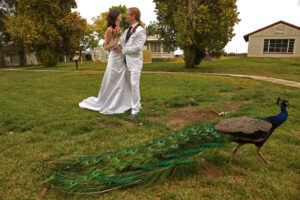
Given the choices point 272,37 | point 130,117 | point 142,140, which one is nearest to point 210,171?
point 142,140

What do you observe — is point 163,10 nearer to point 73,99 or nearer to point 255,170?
point 73,99

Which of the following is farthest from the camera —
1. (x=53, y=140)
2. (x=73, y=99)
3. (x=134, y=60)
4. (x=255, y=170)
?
(x=73, y=99)

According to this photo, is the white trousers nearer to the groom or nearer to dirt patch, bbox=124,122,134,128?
the groom

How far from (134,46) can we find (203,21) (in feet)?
41.2

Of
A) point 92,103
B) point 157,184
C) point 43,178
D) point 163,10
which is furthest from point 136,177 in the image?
point 163,10

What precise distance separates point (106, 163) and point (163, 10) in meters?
16.2

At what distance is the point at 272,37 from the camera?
91.9 ft

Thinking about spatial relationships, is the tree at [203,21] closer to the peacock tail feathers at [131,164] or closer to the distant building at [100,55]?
the peacock tail feathers at [131,164]

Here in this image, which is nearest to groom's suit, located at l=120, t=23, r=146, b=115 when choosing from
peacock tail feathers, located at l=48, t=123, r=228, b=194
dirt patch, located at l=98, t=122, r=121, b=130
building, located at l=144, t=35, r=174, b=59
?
dirt patch, located at l=98, t=122, r=121, b=130

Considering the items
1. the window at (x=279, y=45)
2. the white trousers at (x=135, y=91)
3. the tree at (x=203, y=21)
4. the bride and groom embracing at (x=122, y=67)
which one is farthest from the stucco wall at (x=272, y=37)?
the white trousers at (x=135, y=91)

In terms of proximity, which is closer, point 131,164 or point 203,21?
point 131,164

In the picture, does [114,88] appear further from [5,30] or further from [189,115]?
[5,30]

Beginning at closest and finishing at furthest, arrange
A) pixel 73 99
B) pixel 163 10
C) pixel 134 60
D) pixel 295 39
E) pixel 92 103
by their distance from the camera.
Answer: pixel 134 60 → pixel 92 103 → pixel 73 99 → pixel 163 10 → pixel 295 39

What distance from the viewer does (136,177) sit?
2.24m
